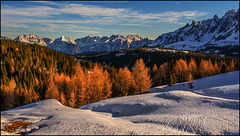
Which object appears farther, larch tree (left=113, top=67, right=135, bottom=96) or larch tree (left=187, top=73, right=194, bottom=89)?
larch tree (left=187, top=73, right=194, bottom=89)

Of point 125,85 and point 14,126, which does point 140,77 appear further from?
point 14,126

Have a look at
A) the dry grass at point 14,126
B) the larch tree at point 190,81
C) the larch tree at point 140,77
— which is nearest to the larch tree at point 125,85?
Answer: the larch tree at point 140,77

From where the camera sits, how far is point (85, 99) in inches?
1681

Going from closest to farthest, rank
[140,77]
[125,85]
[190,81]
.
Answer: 1. [140,77]
2. [125,85]
3. [190,81]

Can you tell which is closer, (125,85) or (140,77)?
(140,77)

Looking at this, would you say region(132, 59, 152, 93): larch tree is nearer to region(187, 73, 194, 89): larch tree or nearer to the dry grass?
region(187, 73, 194, 89): larch tree

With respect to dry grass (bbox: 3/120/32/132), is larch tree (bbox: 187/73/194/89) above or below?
below

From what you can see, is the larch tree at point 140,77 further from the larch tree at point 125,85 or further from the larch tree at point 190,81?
the larch tree at point 190,81

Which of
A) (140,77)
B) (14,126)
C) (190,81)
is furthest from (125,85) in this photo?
(14,126)

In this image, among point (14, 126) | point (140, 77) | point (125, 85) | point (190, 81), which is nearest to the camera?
point (14, 126)

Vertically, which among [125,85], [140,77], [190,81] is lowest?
[190,81]

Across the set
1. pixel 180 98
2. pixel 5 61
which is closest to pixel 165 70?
pixel 180 98

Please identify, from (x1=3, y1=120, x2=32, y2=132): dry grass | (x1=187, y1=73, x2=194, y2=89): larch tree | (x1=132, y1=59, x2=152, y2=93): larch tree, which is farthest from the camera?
(x1=187, y1=73, x2=194, y2=89): larch tree

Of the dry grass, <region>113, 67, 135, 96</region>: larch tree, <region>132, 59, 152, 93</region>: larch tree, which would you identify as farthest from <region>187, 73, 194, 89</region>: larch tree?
the dry grass
